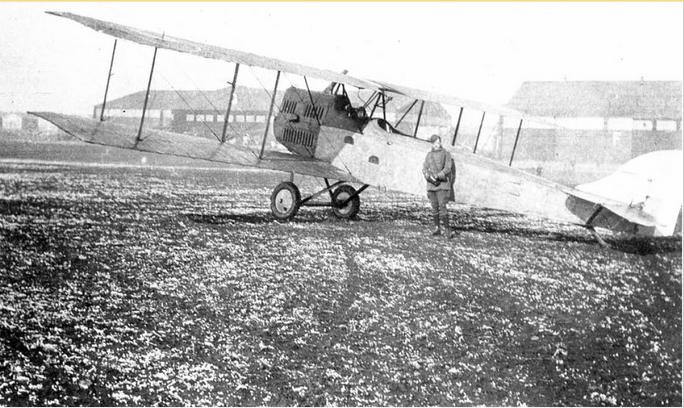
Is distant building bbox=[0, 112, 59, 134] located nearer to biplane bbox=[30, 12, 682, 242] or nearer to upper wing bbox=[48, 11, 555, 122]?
biplane bbox=[30, 12, 682, 242]

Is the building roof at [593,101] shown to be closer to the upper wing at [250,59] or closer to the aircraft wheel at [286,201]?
the upper wing at [250,59]

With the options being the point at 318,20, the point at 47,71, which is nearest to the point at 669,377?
the point at 318,20

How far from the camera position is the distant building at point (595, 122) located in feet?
40.2

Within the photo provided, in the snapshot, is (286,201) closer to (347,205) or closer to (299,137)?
(347,205)

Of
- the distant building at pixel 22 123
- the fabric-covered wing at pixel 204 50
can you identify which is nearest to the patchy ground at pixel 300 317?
the distant building at pixel 22 123

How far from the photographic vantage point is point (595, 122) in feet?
52.3

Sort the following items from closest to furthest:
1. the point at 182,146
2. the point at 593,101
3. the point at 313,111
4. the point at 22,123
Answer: the point at 22,123
the point at 182,146
the point at 313,111
the point at 593,101

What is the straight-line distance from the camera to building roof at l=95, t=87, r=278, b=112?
5.75 meters

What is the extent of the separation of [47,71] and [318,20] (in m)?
2.69

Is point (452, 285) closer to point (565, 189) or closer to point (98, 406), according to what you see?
point (565, 189)

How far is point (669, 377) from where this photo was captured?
420 centimetres

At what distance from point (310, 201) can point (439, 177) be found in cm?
194

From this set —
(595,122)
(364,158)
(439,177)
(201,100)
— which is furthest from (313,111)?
(595,122)

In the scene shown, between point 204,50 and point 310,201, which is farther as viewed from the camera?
point 310,201
